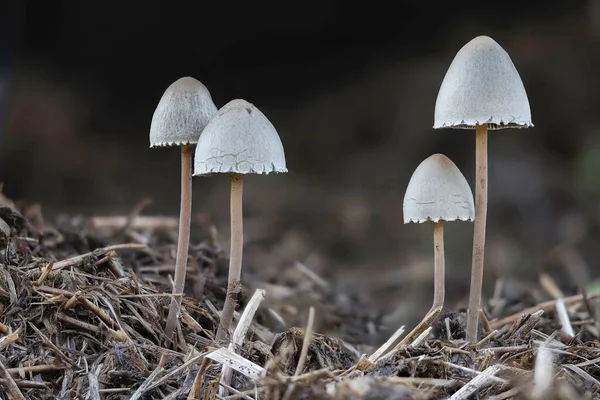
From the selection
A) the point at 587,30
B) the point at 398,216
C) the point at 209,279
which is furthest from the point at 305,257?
the point at 587,30

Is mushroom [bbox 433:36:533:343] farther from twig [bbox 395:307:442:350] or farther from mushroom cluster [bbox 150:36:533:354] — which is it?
twig [bbox 395:307:442:350]

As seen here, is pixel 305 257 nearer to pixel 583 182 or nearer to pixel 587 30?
pixel 583 182

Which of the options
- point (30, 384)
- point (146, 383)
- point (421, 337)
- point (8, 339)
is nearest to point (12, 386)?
point (30, 384)

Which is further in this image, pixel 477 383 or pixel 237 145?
pixel 237 145

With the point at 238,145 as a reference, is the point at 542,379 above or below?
below

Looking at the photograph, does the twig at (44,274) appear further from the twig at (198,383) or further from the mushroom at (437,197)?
the mushroom at (437,197)

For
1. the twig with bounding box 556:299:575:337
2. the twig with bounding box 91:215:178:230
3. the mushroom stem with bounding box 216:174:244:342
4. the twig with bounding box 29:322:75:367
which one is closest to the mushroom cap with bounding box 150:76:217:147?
the mushroom stem with bounding box 216:174:244:342

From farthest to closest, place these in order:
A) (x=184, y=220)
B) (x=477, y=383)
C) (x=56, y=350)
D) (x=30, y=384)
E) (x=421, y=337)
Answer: (x=184, y=220)
(x=421, y=337)
(x=56, y=350)
(x=30, y=384)
(x=477, y=383)

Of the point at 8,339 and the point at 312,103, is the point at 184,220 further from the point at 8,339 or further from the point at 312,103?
the point at 312,103
